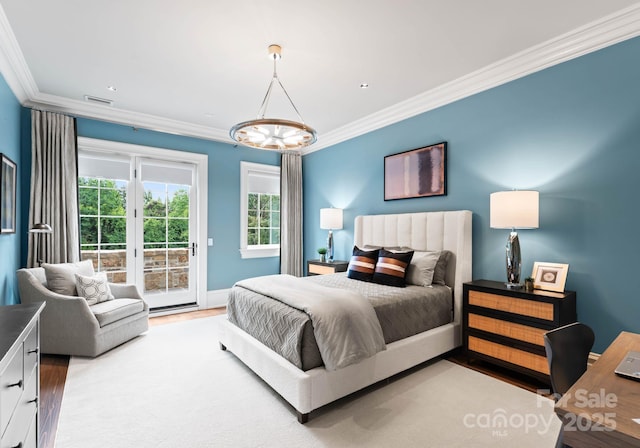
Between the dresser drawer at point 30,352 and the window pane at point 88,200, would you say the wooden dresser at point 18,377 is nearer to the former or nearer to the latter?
the dresser drawer at point 30,352

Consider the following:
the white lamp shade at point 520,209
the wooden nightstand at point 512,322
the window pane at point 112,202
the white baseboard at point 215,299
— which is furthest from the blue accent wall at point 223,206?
the white lamp shade at point 520,209

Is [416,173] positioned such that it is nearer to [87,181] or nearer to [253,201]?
[253,201]

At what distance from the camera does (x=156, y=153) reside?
4730mm

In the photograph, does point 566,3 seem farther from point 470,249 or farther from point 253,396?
point 253,396

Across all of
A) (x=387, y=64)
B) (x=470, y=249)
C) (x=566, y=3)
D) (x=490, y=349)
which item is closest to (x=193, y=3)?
(x=387, y=64)

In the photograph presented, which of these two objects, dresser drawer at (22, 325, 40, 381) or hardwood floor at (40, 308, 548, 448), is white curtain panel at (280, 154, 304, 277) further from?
dresser drawer at (22, 325, 40, 381)

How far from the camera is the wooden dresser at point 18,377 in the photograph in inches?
43.1

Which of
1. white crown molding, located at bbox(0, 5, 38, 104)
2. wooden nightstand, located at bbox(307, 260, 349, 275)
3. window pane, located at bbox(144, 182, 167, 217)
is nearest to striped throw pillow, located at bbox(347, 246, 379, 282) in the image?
wooden nightstand, located at bbox(307, 260, 349, 275)

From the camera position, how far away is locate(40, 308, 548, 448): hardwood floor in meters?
2.11

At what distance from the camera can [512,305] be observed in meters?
2.76

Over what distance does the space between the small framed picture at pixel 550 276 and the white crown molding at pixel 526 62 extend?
5.96ft

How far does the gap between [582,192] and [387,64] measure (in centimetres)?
210

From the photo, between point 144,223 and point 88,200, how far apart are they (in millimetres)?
744

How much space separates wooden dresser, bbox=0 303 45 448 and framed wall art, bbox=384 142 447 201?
12.2 ft
